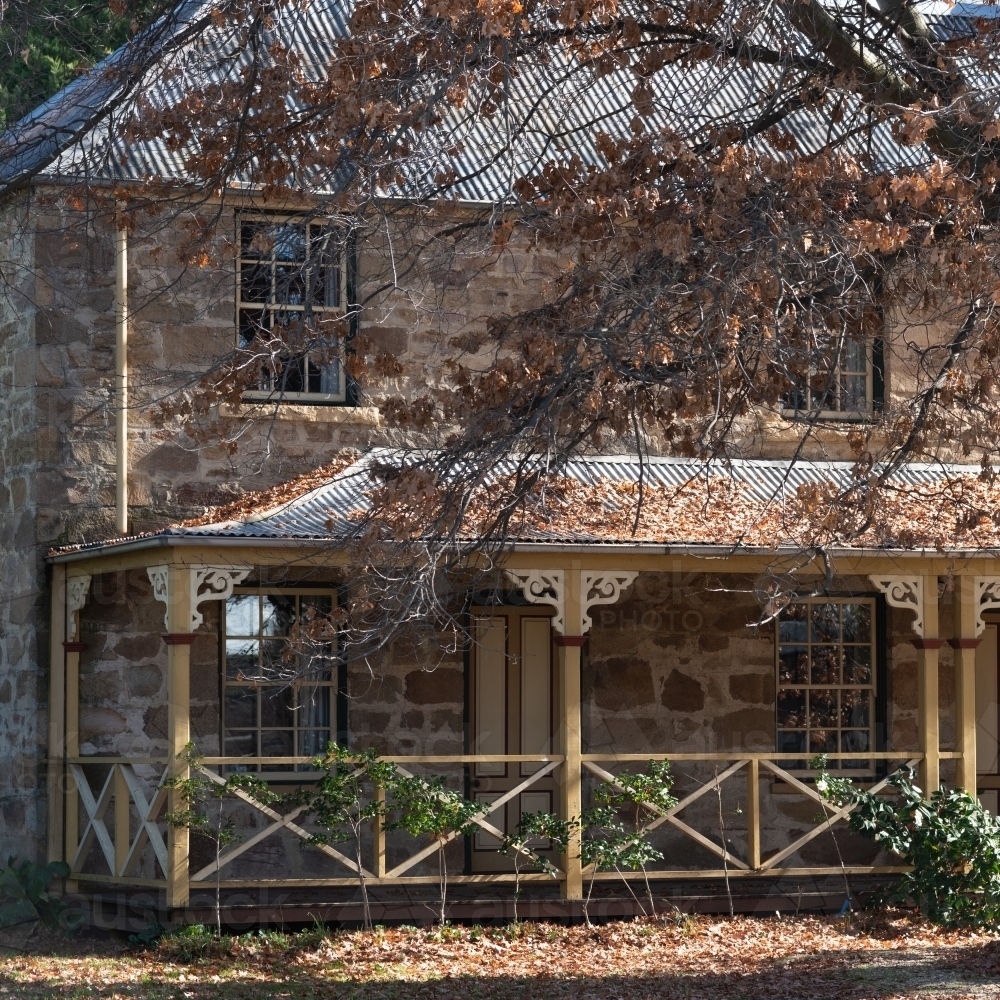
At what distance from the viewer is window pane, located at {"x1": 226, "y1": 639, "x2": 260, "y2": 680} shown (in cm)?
1335

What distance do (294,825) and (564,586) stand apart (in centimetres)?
268

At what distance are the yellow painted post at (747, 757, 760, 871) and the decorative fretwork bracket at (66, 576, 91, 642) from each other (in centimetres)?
512

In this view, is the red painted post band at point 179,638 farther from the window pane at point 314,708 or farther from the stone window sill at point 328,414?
the stone window sill at point 328,414

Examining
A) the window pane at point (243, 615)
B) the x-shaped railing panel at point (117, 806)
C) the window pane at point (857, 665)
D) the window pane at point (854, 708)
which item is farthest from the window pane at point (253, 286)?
the window pane at point (854, 708)

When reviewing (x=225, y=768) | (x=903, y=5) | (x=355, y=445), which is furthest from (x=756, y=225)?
(x=225, y=768)

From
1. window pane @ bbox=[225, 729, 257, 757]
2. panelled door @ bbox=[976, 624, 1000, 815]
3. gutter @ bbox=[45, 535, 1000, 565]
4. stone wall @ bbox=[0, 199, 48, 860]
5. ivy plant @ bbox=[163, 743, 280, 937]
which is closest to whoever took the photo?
gutter @ bbox=[45, 535, 1000, 565]

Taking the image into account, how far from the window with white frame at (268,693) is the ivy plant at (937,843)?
12.7 feet

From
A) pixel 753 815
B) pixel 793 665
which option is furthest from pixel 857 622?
pixel 753 815

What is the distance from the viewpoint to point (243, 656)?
44.0ft

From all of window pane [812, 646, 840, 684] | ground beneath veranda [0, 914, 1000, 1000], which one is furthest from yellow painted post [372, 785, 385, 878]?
window pane [812, 646, 840, 684]

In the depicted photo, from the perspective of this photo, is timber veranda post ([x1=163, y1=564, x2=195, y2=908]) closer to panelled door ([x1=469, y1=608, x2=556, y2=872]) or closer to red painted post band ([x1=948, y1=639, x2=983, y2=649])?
panelled door ([x1=469, y1=608, x2=556, y2=872])

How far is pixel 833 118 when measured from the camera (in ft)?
32.1

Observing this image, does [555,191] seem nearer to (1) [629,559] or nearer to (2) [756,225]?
(2) [756,225]

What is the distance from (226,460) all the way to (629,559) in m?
3.36
